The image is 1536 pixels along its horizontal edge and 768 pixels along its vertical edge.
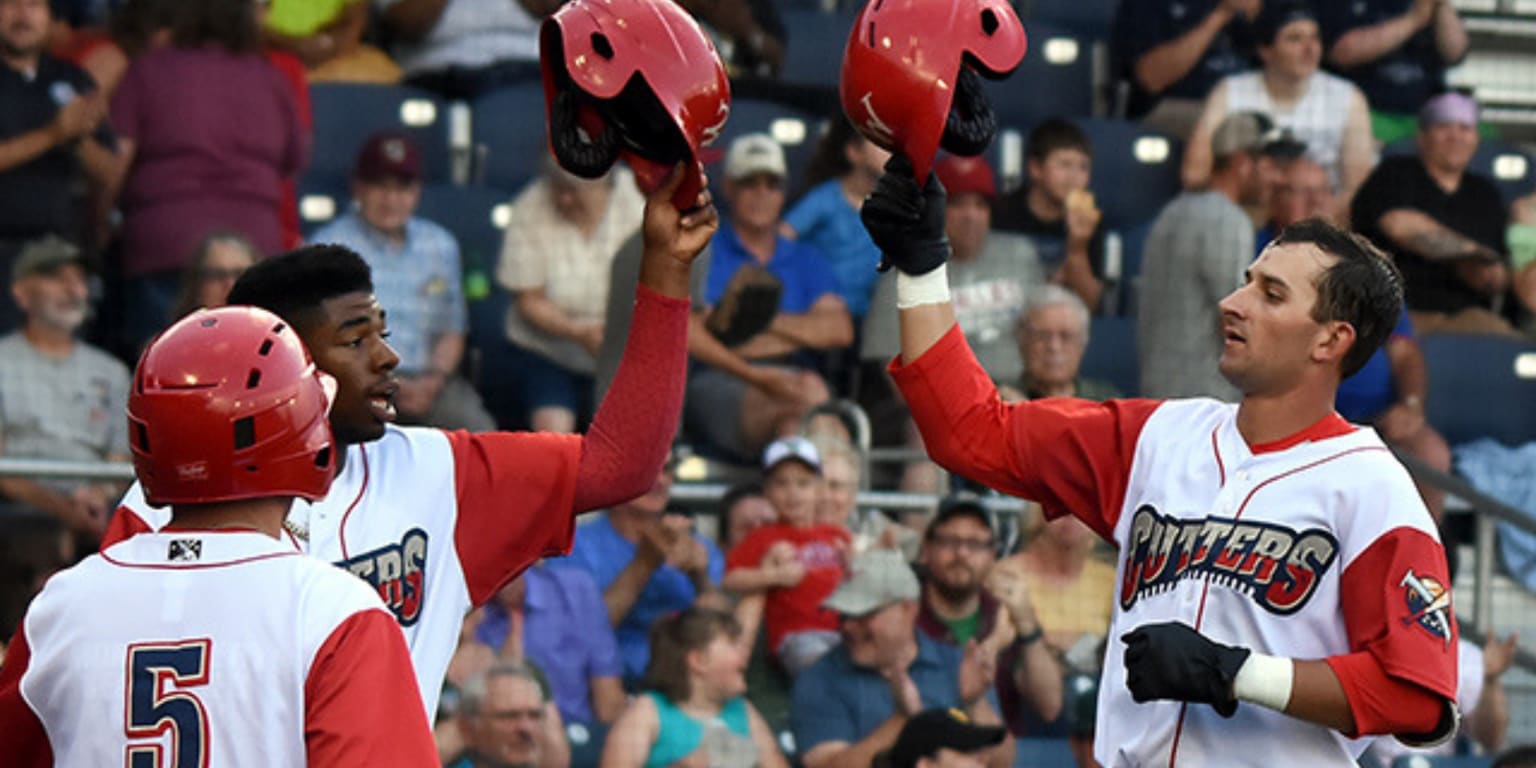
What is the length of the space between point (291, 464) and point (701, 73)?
3.45ft

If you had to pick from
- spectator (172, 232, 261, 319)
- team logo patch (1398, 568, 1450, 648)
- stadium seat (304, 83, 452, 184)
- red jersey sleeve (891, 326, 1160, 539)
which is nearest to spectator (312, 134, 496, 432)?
spectator (172, 232, 261, 319)

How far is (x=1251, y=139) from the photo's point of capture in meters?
7.14

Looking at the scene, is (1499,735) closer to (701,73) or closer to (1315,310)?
(1315,310)

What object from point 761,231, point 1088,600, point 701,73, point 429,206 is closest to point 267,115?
point 429,206

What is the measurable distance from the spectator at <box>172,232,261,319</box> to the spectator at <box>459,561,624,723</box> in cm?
107

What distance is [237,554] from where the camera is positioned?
2.60 meters

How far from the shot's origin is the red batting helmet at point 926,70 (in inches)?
134

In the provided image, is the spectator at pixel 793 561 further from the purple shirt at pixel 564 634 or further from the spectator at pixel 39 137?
the spectator at pixel 39 137

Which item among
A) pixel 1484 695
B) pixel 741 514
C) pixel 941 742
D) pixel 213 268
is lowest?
pixel 1484 695

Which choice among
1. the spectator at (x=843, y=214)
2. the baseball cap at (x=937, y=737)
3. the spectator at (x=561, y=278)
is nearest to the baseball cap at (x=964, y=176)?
the spectator at (x=843, y=214)

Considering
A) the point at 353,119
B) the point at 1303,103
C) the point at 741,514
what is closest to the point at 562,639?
the point at 741,514

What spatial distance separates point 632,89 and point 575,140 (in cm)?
13

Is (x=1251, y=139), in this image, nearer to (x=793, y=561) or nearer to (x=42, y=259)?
(x=793, y=561)

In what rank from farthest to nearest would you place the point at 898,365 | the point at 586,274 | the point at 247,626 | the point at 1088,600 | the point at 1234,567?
the point at 586,274 < the point at 1088,600 < the point at 898,365 < the point at 1234,567 < the point at 247,626
